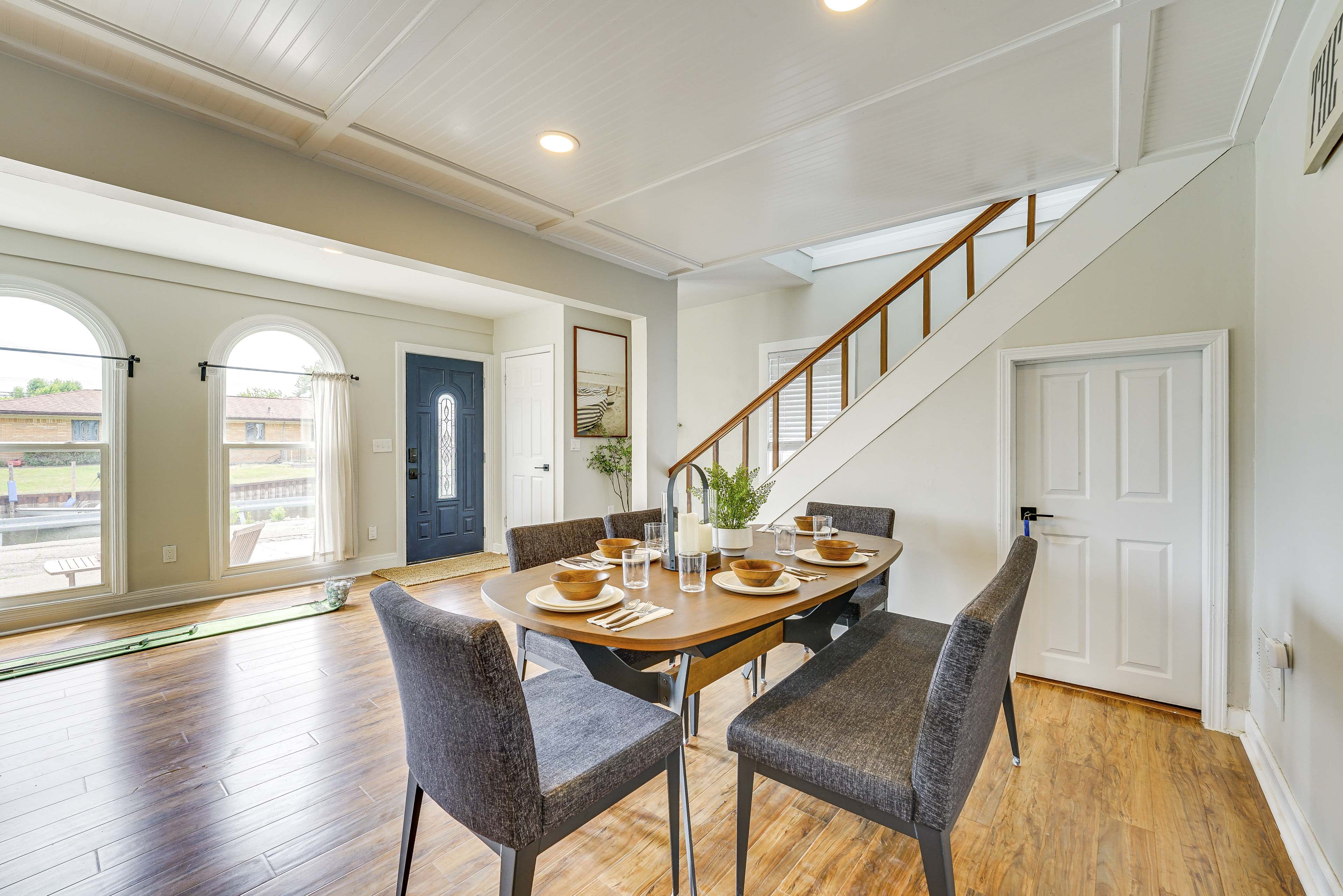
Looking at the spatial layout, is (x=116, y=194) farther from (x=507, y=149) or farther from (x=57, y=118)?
(x=507, y=149)

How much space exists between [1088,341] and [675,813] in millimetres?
2671

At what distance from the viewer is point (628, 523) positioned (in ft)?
9.11

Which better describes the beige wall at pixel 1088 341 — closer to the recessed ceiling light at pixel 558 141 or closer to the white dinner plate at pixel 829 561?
the white dinner plate at pixel 829 561

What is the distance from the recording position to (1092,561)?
8.89 feet

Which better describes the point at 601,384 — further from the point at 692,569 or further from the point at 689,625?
the point at 689,625

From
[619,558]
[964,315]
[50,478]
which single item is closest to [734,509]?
[619,558]

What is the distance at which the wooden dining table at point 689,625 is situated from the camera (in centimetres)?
134

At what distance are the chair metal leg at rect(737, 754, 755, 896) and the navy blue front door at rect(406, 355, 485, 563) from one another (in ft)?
15.8

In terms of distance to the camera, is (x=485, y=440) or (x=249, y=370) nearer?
(x=249, y=370)

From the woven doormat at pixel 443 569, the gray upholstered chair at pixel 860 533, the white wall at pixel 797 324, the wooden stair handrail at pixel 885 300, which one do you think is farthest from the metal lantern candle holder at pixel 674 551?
the woven doormat at pixel 443 569

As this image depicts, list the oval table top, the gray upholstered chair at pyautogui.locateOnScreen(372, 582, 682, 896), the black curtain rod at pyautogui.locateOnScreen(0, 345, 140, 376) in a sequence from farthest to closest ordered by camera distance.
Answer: the black curtain rod at pyautogui.locateOnScreen(0, 345, 140, 376), the oval table top, the gray upholstered chair at pyautogui.locateOnScreen(372, 582, 682, 896)

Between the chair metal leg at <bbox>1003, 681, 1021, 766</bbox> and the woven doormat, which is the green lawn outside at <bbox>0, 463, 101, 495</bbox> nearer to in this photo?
the woven doormat

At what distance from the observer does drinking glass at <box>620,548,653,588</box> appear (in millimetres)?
1743

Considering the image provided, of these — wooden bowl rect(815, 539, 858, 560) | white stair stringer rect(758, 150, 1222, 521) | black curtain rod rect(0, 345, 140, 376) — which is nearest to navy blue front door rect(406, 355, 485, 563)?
black curtain rod rect(0, 345, 140, 376)
